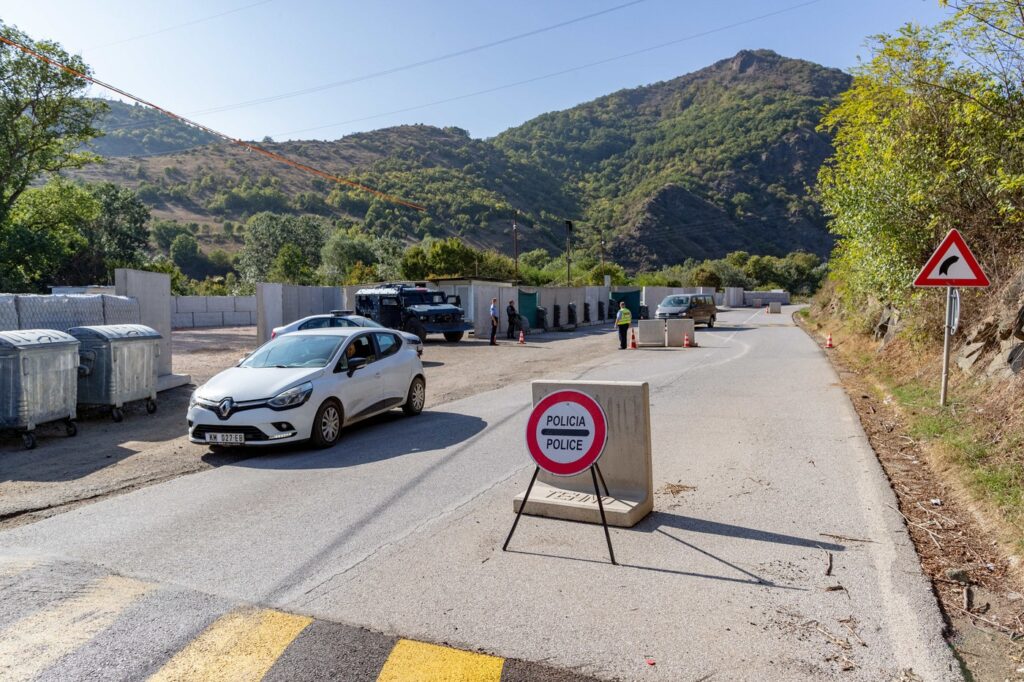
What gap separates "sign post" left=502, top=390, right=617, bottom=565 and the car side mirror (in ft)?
15.7

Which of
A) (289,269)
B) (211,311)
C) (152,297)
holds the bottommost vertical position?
(211,311)

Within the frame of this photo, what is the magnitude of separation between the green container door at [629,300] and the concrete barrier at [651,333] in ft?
76.0

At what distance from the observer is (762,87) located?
6083 inches

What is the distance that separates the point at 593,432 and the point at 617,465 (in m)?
0.95

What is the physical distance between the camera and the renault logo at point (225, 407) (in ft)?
27.3

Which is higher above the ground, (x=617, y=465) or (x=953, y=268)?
(x=953, y=268)

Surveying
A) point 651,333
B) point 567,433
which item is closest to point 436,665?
point 567,433

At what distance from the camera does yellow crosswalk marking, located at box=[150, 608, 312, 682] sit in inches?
132

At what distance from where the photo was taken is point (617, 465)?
5.83 m

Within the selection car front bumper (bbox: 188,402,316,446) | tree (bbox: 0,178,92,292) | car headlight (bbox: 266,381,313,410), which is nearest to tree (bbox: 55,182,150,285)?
tree (bbox: 0,178,92,292)

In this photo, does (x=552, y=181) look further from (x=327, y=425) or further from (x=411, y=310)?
(x=327, y=425)

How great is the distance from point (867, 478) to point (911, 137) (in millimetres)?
9103

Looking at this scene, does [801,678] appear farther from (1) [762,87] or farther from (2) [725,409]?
(1) [762,87]

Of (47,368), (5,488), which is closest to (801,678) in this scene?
(5,488)
